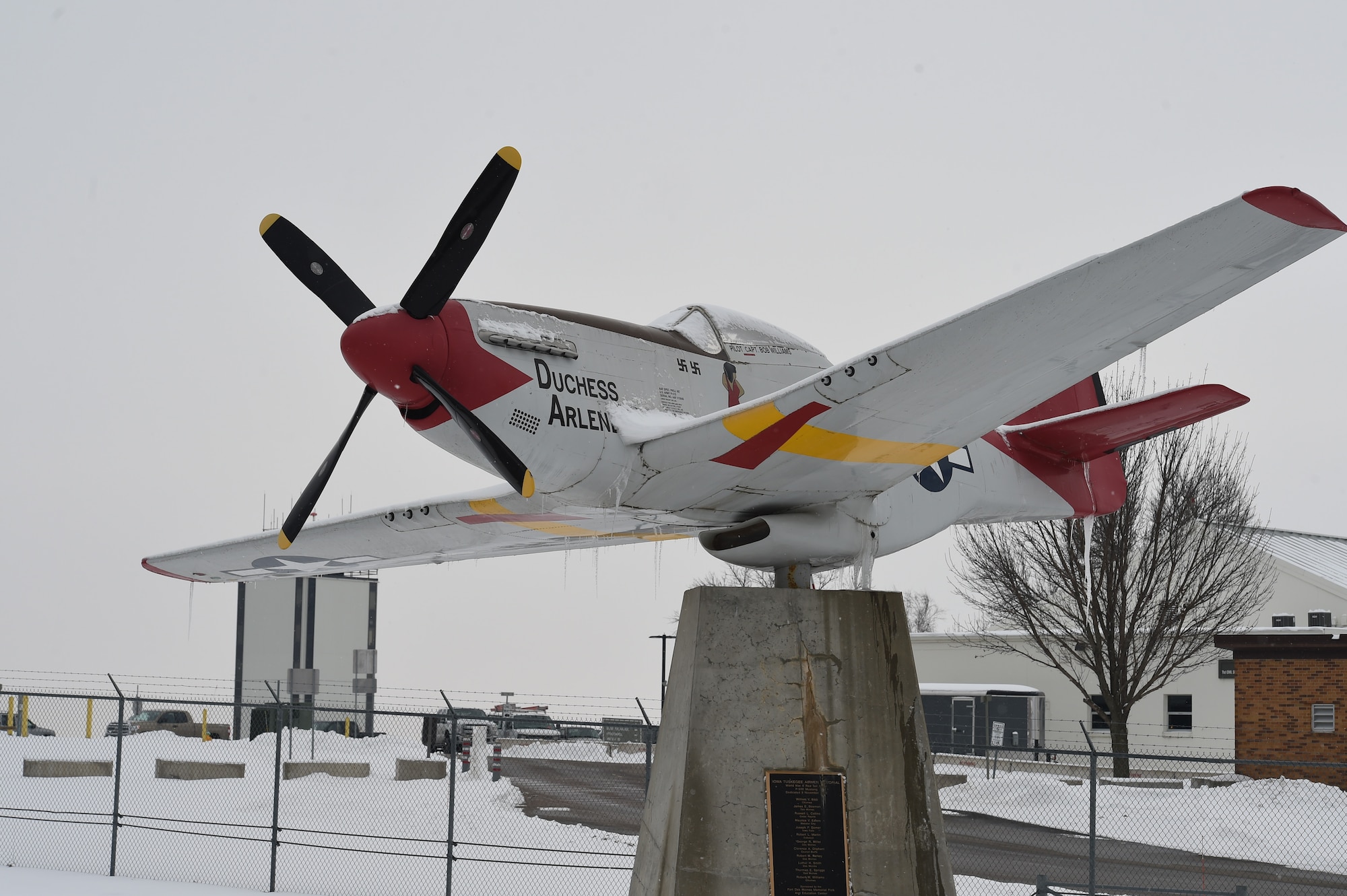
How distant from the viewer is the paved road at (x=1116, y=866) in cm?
1377

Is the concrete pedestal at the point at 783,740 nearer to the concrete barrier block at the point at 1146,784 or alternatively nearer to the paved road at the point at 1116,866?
the paved road at the point at 1116,866

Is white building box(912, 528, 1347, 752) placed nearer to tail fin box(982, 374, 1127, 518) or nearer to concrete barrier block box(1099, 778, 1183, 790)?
concrete barrier block box(1099, 778, 1183, 790)

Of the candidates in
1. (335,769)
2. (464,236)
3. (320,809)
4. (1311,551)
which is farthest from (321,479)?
(1311,551)

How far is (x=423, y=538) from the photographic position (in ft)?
32.6

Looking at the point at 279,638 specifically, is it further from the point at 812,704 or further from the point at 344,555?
the point at 812,704

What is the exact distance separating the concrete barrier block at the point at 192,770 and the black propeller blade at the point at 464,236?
14450mm

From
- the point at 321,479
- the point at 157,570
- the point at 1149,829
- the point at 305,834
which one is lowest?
the point at 1149,829

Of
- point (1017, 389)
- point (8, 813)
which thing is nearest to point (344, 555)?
point (1017, 389)

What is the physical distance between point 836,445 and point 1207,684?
93.7ft

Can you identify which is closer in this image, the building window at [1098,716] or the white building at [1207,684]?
the white building at [1207,684]

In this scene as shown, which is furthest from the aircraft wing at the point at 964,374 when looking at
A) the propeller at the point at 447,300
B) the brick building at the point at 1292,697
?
the brick building at the point at 1292,697

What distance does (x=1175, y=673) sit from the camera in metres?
31.7

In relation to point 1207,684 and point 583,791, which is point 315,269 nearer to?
point 583,791

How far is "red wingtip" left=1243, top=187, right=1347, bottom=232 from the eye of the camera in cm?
525
